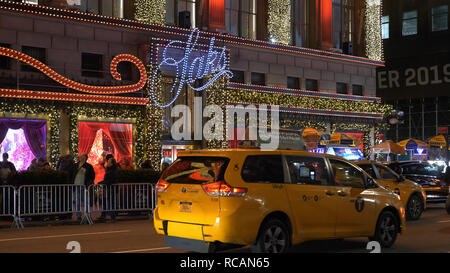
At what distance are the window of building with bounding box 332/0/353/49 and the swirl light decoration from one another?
15.4 metres

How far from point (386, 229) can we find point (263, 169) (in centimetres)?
352

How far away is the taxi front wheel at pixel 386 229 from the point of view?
44.1 ft

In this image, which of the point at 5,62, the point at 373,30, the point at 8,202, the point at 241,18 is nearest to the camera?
the point at 8,202

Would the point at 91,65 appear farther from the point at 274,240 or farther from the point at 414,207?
the point at 274,240

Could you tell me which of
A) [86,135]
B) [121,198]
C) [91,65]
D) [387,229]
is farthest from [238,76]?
[387,229]

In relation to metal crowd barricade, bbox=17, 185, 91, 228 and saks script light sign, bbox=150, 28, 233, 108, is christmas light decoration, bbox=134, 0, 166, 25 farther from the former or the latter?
metal crowd barricade, bbox=17, 185, 91, 228

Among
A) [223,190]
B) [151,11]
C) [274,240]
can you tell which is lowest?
[274,240]

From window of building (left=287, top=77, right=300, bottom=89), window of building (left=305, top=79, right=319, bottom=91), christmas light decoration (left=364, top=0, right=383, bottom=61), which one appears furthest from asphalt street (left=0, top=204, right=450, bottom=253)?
christmas light decoration (left=364, top=0, right=383, bottom=61)

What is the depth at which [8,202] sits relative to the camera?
18.7 meters

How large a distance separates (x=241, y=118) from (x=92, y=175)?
14407mm

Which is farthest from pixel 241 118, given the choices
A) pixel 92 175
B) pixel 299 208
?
pixel 299 208

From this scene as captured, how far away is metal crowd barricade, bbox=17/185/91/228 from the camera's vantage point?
18969 millimetres

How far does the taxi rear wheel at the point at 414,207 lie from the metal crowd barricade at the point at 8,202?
36.0ft

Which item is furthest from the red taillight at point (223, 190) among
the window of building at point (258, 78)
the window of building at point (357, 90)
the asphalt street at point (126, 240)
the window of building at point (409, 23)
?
the window of building at point (409, 23)
